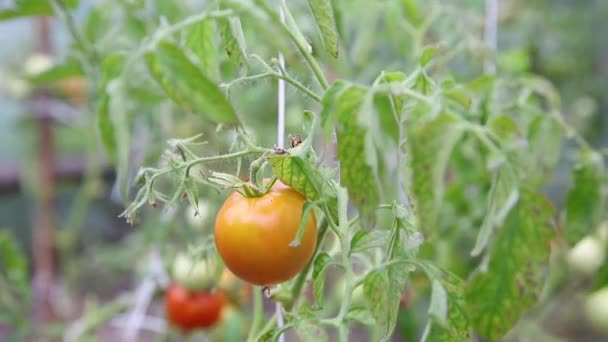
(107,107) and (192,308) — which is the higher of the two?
(107,107)

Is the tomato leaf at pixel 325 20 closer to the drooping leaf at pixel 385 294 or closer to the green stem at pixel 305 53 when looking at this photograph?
the green stem at pixel 305 53

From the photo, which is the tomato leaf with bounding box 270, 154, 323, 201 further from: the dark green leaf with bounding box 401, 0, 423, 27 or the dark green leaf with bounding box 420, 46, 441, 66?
the dark green leaf with bounding box 401, 0, 423, 27

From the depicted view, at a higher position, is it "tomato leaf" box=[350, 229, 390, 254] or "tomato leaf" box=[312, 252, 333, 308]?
"tomato leaf" box=[350, 229, 390, 254]

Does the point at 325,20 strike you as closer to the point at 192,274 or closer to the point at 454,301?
the point at 454,301

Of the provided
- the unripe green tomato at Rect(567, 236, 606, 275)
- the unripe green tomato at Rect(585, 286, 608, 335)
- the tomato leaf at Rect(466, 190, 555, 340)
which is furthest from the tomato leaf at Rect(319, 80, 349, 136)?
the unripe green tomato at Rect(585, 286, 608, 335)

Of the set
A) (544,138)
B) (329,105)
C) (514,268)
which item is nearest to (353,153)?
(329,105)

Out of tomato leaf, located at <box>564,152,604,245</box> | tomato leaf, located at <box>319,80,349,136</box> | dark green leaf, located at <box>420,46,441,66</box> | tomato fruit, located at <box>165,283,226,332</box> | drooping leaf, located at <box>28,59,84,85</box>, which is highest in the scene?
tomato leaf, located at <box>319,80,349,136</box>

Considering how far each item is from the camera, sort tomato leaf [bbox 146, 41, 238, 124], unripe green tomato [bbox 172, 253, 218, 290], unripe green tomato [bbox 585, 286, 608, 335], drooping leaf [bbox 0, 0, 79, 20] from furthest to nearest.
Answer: unripe green tomato [bbox 585, 286, 608, 335] < unripe green tomato [bbox 172, 253, 218, 290] < drooping leaf [bbox 0, 0, 79, 20] < tomato leaf [bbox 146, 41, 238, 124]
